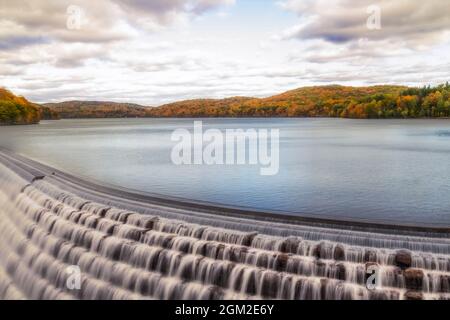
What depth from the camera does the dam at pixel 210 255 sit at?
33.5ft

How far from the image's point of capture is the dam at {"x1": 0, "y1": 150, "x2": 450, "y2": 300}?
33.5ft

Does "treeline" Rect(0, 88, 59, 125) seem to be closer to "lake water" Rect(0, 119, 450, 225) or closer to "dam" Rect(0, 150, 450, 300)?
"lake water" Rect(0, 119, 450, 225)

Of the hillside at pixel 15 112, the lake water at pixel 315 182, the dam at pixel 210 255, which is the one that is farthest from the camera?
the hillside at pixel 15 112

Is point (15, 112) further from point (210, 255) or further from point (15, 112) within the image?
point (210, 255)

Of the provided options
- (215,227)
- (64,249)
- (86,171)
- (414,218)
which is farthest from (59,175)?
(414,218)

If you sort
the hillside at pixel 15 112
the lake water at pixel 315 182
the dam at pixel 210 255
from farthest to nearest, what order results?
the hillside at pixel 15 112 → the lake water at pixel 315 182 → the dam at pixel 210 255

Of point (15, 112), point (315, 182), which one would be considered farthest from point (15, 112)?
point (315, 182)

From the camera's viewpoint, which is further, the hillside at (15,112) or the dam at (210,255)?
the hillside at (15,112)

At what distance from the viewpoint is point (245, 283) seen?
10.9m

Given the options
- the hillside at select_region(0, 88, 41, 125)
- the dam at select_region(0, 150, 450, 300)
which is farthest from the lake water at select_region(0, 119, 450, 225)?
the hillside at select_region(0, 88, 41, 125)

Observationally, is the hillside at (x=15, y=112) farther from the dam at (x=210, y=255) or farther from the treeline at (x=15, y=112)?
the dam at (x=210, y=255)

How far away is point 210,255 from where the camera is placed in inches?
467

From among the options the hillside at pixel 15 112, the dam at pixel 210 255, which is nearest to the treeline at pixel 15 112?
the hillside at pixel 15 112
